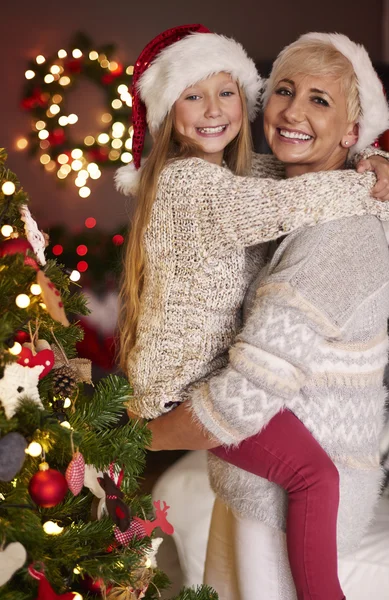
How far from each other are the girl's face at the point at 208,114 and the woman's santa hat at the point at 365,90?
0.26 meters

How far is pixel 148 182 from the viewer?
1581 millimetres

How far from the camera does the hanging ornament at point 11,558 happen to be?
877mm

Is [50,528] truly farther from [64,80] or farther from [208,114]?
[64,80]

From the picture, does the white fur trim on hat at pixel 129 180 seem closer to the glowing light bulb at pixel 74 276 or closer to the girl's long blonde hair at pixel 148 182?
the girl's long blonde hair at pixel 148 182

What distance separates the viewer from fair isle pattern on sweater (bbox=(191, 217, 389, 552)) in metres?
1.24

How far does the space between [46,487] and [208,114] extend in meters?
1.04

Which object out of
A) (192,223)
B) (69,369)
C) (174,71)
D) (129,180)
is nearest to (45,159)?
(129,180)

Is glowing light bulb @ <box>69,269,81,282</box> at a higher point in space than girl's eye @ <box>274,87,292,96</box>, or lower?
lower

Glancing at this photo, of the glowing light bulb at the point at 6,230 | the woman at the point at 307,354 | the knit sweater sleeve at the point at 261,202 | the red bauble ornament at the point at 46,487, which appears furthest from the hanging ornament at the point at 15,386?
the knit sweater sleeve at the point at 261,202

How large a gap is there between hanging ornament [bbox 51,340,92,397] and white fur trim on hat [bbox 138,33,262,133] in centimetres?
75

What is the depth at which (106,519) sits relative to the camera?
1.09m

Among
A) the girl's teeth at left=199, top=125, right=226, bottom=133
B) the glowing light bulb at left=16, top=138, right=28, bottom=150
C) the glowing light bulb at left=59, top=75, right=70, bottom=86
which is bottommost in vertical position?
the glowing light bulb at left=16, top=138, right=28, bottom=150

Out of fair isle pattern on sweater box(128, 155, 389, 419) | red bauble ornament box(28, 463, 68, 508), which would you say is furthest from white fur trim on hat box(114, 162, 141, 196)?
red bauble ornament box(28, 463, 68, 508)

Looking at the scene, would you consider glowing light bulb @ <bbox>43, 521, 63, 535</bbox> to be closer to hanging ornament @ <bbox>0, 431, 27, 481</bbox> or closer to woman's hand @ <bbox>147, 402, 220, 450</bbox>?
hanging ornament @ <bbox>0, 431, 27, 481</bbox>
